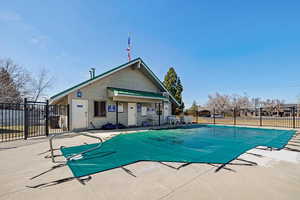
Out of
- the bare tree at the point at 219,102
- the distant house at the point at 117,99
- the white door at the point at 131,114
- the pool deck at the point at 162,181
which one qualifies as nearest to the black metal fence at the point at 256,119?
the bare tree at the point at 219,102

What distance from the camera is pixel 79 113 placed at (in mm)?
10898

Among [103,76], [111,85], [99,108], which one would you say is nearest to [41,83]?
[111,85]

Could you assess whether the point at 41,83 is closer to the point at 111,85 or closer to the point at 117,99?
the point at 111,85

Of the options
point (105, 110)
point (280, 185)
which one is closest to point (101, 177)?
point (280, 185)

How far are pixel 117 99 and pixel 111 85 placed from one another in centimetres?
151

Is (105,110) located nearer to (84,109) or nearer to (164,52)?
(84,109)

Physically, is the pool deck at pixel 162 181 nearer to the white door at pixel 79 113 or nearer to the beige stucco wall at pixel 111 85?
the white door at pixel 79 113

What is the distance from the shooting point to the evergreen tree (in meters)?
27.6

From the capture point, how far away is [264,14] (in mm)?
9719

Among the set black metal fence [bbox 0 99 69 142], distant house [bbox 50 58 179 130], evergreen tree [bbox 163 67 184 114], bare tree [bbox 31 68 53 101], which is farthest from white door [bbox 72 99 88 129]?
bare tree [bbox 31 68 53 101]

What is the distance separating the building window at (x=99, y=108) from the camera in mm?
11835

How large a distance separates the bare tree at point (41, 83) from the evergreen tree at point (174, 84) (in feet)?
79.0

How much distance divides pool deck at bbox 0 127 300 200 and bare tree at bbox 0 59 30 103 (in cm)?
2174

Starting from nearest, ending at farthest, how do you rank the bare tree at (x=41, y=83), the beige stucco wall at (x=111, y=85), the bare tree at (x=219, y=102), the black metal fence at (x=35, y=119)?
the black metal fence at (x=35, y=119)
the beige stucco wall at (x=111, y=85)
the bare tree at (x=41, y=83)
the bare tree at (x=219, y=102)
